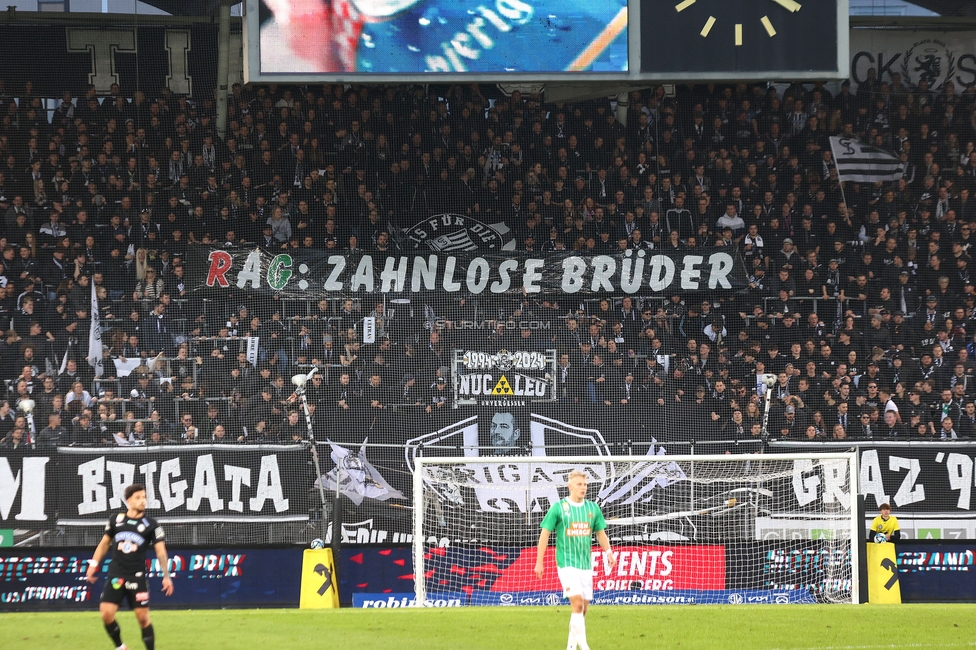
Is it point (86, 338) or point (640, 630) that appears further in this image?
point (86, 338)

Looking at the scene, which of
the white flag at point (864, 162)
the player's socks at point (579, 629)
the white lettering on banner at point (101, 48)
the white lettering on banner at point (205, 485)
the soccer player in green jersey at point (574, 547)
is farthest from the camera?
the white flag at point (864, 162)

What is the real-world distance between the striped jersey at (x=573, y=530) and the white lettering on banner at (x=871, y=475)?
375 inches

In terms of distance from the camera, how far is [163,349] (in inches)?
730

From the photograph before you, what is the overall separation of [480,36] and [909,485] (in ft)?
31.4

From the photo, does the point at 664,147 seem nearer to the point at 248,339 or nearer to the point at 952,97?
the point at 952,97

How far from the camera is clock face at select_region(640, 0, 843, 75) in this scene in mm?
13461

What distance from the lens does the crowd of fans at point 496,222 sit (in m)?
18.2

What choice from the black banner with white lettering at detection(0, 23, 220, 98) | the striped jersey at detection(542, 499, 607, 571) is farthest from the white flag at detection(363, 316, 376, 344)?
the striped jersey at detection(542, 499, 607, 571)

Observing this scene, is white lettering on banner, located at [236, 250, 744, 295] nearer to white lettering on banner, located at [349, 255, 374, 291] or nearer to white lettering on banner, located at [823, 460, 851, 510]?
white lettering on banner, located at [349, 255, 374, 291]

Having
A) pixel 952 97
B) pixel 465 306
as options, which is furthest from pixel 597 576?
pixel 952 97

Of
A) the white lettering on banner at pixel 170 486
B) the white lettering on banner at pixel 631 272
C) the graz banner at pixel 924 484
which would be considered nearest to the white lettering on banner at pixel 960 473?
the graz banner at pixel 924 484

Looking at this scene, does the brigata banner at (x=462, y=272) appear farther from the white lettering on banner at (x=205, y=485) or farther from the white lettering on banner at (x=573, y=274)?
the white lettering on banner at (x=205, y=485)

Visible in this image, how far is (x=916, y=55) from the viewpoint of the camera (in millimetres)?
21266

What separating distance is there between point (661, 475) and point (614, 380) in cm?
286
